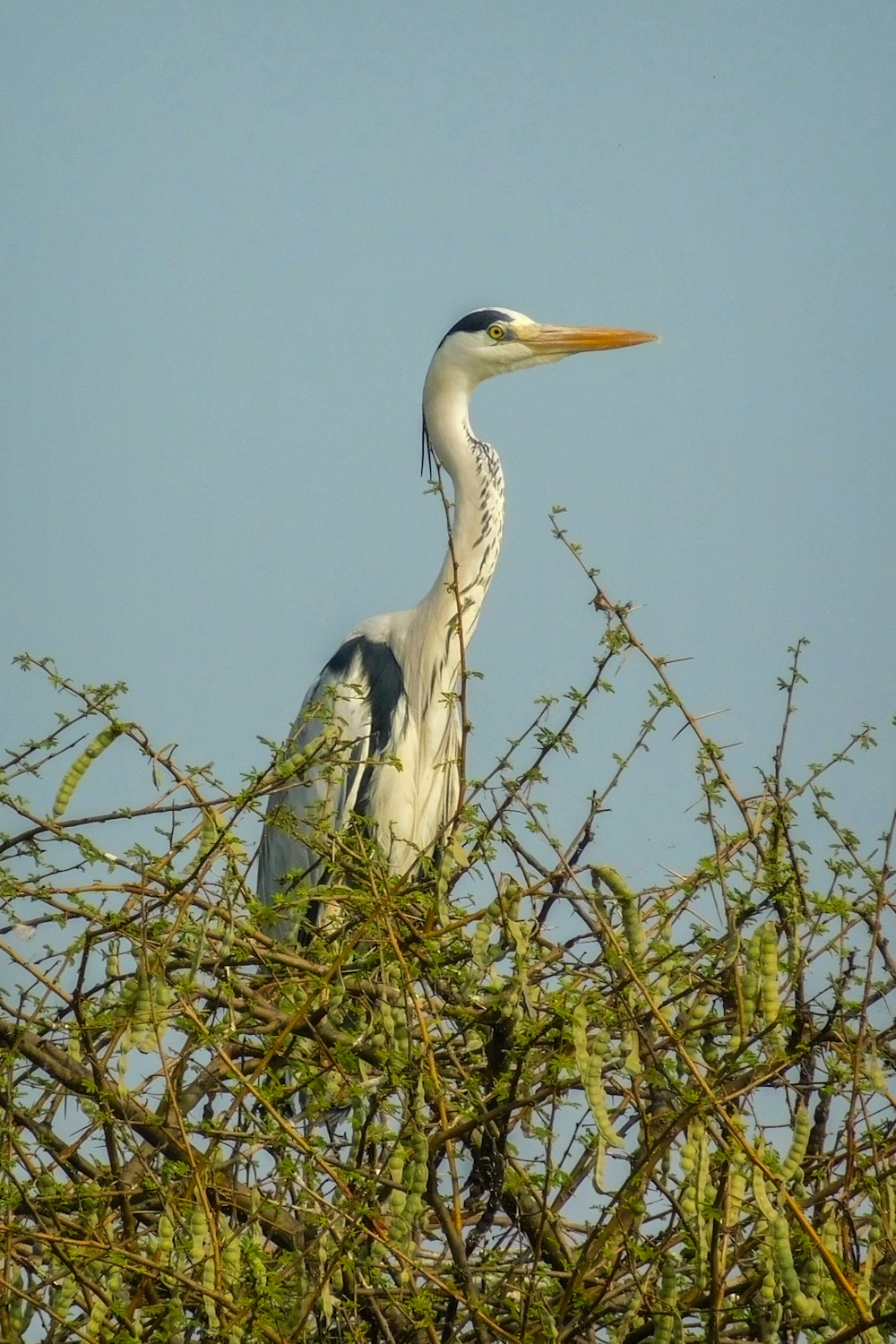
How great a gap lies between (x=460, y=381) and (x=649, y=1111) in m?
3.56

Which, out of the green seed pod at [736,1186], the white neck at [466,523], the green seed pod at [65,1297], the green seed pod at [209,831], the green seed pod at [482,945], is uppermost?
the white neck at [466,523]

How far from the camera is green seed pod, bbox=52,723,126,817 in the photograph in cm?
224

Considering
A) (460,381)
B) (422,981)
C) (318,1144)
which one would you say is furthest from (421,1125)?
(460,381)

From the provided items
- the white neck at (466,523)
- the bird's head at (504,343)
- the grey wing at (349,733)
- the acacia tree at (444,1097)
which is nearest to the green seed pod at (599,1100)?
the acacia tree at (444,1097)

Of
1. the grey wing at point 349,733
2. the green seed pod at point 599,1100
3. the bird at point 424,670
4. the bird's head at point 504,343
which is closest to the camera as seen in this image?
the green seed pod at point 599,1100

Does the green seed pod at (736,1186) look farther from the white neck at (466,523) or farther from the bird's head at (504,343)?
the bird's head at (504,343)

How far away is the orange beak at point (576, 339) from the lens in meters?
5.45

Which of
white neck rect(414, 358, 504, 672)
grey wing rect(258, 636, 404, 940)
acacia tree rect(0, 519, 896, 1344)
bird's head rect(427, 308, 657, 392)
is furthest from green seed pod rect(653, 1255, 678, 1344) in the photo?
bird's head rect(427, 308, 657, 392)

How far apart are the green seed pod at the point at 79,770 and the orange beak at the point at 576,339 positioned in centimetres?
347

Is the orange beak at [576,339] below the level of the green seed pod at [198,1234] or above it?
above

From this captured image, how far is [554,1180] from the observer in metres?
2.20

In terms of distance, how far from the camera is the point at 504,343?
212 inches

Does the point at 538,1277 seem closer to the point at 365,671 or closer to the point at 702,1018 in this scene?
the point at 702,1018

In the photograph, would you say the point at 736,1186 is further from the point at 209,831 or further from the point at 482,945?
the point at 209,831
